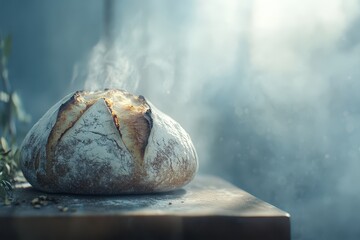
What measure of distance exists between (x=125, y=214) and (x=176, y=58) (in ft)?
8.61

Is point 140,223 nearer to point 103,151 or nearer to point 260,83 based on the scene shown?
point 103,151

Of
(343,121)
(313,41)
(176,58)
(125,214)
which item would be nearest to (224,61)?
(176,58)

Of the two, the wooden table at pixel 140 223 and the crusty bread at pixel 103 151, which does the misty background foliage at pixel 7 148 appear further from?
the wooden table at pixel 140 223

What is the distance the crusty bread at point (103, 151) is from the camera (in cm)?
209

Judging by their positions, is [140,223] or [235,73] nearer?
[140,223]

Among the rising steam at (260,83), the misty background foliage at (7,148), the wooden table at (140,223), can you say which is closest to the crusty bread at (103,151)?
the misty background foliage at (7,148)

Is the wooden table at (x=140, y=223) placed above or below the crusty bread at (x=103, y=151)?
below

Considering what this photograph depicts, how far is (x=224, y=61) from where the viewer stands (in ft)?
13.1

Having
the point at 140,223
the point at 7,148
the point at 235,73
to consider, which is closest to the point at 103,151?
the point at 140,223

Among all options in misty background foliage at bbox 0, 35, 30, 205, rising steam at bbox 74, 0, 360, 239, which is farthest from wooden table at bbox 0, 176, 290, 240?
rising steam at bbox 74, 0, 360, 239

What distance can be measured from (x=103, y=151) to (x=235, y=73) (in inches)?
84.0

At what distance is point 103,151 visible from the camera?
209 cm

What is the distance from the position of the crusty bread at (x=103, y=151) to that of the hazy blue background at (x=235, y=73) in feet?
4.40

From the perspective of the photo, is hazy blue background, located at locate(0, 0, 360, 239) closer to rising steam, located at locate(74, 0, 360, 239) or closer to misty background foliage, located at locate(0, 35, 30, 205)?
rising steam, located at locate(74, 0, 360, 239)
